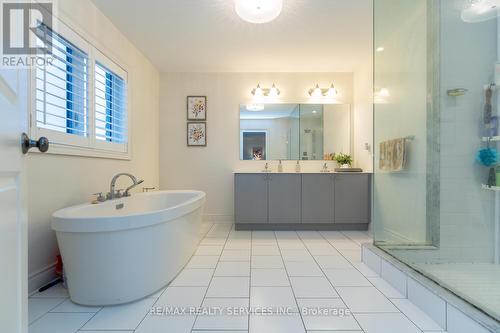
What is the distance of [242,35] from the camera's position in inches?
108

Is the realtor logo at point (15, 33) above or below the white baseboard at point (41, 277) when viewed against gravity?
above

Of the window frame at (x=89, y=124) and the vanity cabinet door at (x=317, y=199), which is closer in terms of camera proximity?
the window frame at (x=89, y=124)

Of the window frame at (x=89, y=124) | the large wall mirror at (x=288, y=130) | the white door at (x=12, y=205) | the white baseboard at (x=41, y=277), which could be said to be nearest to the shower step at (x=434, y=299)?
the white door at (x=12, y=205)

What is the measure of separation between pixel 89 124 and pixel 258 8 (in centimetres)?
171

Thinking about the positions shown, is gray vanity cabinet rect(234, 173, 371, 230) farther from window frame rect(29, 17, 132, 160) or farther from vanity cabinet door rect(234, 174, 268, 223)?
window frame rect(29, 17, 132, 160)

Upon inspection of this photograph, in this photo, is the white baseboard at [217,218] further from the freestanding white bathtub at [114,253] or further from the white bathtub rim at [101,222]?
the white bathtub rim at [101,222]

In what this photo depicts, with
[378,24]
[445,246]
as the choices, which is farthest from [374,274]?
[378,24]

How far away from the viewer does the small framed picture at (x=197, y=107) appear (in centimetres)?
384

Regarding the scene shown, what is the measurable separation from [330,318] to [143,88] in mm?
3242

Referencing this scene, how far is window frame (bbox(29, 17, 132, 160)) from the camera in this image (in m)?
1.69

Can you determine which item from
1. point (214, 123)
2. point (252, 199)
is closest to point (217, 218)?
point (252, 199)

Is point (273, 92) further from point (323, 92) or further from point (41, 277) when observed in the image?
point (41, 277)

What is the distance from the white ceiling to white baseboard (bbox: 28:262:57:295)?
2214 millimetres

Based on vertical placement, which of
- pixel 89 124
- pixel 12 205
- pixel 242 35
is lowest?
pixel 12 205
